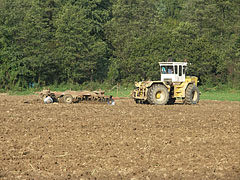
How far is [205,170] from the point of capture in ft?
34.2

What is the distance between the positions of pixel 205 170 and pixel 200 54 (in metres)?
48.3

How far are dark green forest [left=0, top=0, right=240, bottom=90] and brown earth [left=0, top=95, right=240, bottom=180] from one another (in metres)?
34.5

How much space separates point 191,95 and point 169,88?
1.73 meters

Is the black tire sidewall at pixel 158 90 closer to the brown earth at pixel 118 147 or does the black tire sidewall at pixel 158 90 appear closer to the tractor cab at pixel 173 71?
the tractor cab at pixel 173 71

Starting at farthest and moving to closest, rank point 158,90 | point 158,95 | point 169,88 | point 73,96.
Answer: point 73,96 → point 158,95 → point 169,88 → point 158,90

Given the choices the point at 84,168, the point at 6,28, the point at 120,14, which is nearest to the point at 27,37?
the point at 6,28

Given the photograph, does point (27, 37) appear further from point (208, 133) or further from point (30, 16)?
point (208, 133)

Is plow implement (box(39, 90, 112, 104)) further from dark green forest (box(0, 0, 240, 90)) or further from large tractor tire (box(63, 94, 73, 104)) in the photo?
dark green forest (box(0, 0, 240, 90))

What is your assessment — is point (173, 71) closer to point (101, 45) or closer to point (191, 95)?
point (191, 95)

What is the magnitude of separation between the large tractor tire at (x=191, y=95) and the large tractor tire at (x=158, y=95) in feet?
4.95

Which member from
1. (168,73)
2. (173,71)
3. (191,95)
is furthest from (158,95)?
(191,95)

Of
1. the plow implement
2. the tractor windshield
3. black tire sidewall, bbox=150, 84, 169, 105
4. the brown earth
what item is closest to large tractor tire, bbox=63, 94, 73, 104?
the plow implement

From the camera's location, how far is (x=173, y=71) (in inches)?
1155

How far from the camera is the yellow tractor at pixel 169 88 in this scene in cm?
2795
